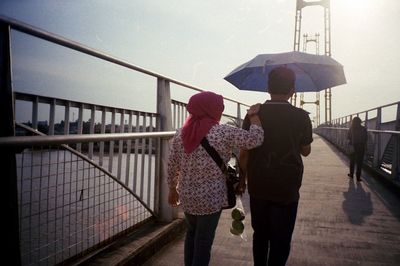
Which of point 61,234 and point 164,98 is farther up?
point 164,98

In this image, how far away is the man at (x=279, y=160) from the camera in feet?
8.73

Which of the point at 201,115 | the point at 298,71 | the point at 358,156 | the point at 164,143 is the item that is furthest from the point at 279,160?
the point at 358,156

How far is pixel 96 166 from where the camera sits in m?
3.08

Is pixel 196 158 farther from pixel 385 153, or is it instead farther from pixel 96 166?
pixel 385 153

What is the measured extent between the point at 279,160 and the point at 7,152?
1691 mm

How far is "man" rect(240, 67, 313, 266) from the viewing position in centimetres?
266

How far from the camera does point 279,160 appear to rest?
2.66 meters

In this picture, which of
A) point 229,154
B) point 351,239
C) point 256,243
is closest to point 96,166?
point 229,154

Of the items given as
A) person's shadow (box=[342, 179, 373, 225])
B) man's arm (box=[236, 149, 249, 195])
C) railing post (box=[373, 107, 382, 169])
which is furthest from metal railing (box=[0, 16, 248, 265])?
railing post (box=[373, 107, 382, 169])

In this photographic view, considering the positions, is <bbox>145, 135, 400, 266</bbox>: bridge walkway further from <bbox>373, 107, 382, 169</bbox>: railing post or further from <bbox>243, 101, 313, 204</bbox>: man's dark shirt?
<bbox>373, 107, 382, 169</bbox>: railing post

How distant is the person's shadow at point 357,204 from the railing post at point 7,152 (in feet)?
14.1

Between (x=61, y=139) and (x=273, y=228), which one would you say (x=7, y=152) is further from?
(x=273, y=228)

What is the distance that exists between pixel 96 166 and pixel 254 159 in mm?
1265

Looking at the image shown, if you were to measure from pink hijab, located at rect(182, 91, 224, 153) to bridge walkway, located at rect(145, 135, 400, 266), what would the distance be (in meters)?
1.52
